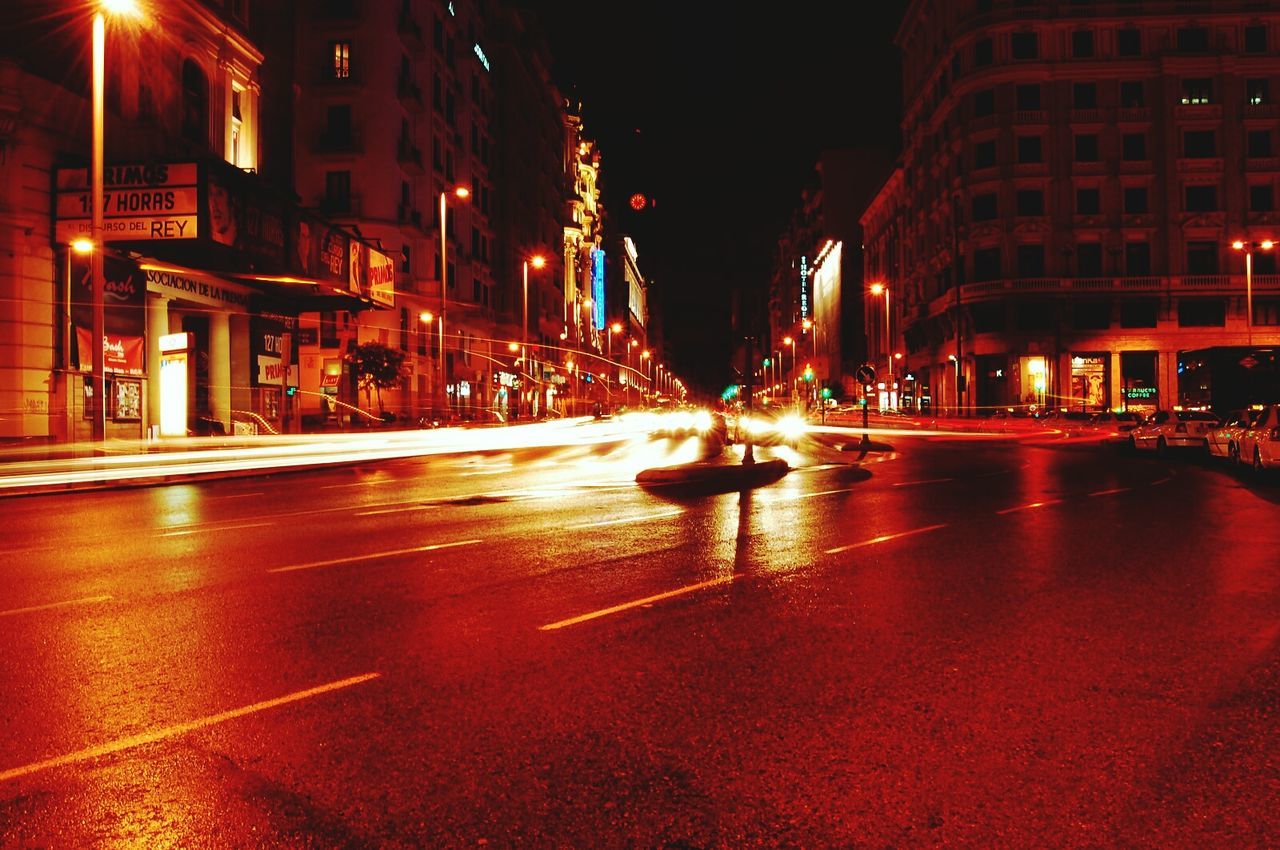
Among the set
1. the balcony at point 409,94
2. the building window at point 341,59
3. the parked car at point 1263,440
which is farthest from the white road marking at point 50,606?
the building window at point 341,59

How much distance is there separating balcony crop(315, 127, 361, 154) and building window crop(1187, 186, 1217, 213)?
161 ft

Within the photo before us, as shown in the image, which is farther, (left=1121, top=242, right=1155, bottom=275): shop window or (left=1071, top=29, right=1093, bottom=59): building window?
(left=1121, top=242, right=1155, bottom=275): shop window

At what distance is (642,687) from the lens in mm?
5336

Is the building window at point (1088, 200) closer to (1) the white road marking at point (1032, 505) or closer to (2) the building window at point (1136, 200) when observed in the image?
(2) the building window at point (1136, 200)

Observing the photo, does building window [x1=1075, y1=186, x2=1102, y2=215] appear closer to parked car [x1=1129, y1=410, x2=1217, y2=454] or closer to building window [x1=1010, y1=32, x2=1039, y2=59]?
building window [x1=1010, y1=32, x2=1039, y2=59]

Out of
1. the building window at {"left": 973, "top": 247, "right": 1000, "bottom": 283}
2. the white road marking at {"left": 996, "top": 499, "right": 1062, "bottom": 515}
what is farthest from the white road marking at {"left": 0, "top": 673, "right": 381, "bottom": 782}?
the building window at {"left": 973, "top": 247, "right": 1000, "bottom": 283}

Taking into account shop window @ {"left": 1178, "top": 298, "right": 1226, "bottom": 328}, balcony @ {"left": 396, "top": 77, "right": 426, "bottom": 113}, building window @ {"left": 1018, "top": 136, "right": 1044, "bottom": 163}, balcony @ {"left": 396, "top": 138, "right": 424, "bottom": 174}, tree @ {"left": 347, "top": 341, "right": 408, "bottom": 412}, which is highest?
balcony @ {"left": 396, "top": 77, "right": 426, "bottom": 113}

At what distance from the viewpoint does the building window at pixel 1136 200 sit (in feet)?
200

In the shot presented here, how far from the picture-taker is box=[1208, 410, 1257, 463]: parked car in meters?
21.5

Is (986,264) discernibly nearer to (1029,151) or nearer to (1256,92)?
(1029,151)

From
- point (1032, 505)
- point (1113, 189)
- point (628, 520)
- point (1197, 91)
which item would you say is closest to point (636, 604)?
point (628, 520)

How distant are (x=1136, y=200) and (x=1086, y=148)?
14.7 feet

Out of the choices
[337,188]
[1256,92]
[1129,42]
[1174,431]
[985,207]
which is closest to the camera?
[1174,431]

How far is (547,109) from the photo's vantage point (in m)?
92.5
